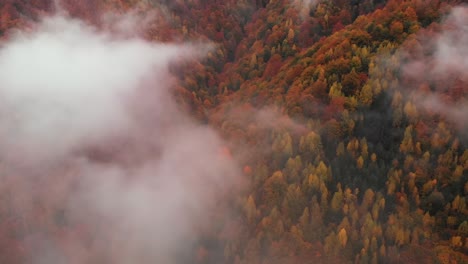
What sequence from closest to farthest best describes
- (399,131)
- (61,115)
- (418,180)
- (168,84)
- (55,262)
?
(418,180) → (399,131) → (55,262) → (168,84) → (61,115)

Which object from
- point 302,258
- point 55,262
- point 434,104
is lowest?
point 55,262

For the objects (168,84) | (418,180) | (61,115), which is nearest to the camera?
(418,180)

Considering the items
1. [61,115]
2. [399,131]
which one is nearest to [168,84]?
[61,115]

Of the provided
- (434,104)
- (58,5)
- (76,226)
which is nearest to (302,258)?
(434,104)

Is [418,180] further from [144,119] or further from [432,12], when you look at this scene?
[144,119]

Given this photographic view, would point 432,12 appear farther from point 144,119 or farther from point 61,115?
point 61,115

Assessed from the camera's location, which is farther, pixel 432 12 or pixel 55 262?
pixel 432 12

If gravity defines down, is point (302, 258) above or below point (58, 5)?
below
